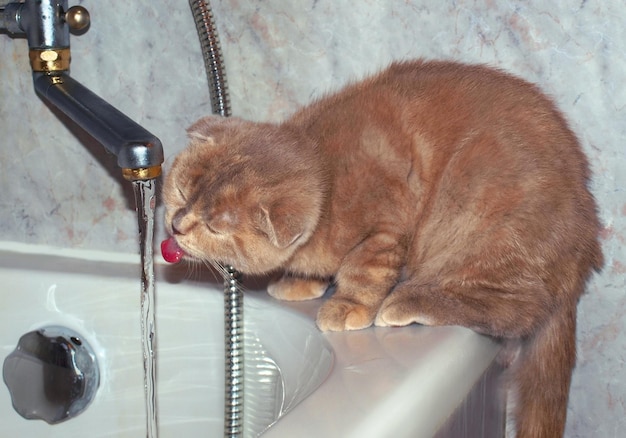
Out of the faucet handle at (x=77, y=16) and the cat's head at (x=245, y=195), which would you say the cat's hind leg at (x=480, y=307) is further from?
the faucet handle at (x=77, y=16)

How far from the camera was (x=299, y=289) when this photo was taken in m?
1.38

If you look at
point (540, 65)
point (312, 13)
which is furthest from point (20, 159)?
point (540, 65)

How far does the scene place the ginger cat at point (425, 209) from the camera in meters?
1.17

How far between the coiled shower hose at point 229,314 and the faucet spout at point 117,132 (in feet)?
0.65

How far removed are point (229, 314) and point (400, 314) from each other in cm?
28

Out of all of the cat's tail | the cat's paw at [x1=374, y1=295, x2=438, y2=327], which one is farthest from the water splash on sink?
the cat's tail

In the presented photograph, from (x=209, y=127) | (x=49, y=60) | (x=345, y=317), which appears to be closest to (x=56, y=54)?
(x=49, y=60)

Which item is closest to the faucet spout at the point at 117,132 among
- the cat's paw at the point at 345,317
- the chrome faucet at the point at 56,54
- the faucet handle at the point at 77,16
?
the chrome faucet at the point at 56,54

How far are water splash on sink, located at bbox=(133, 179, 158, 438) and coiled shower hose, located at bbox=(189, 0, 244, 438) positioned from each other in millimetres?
127

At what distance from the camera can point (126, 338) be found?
1.49 meters

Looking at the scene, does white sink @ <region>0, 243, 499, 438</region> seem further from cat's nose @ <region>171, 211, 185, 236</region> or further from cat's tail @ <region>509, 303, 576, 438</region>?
cat's nose @ <region>171, 211, 185, 236</region>

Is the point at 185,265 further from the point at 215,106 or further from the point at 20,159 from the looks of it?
the point at 20,159

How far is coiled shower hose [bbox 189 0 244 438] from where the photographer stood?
130 cm

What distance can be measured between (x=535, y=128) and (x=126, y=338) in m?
0.80
